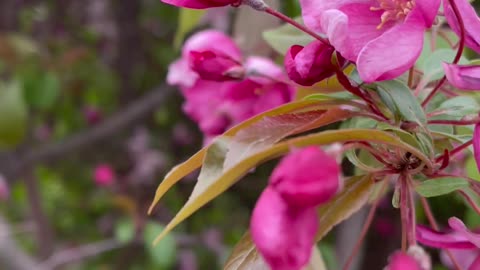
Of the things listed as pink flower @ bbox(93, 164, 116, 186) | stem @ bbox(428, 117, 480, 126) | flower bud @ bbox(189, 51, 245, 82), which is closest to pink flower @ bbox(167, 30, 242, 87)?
flower bud @ bbox(189, 51, 245, 82)

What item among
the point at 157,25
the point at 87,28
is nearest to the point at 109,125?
the point at 157,25

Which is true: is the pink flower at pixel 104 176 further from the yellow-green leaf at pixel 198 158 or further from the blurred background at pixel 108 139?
the yellow-green leaf at pixel 198 158

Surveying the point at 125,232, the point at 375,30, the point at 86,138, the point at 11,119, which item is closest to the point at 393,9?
the point at 375,30

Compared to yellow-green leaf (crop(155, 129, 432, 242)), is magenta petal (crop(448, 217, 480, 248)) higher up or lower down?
lower down

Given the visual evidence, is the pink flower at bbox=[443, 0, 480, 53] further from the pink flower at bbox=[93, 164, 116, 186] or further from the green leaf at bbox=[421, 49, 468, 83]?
the pink flower at bbox=[93, 164, 116, 186]

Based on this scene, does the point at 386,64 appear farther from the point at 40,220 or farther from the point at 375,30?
the point at 40,220

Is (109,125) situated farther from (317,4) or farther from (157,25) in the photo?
(317,4)
